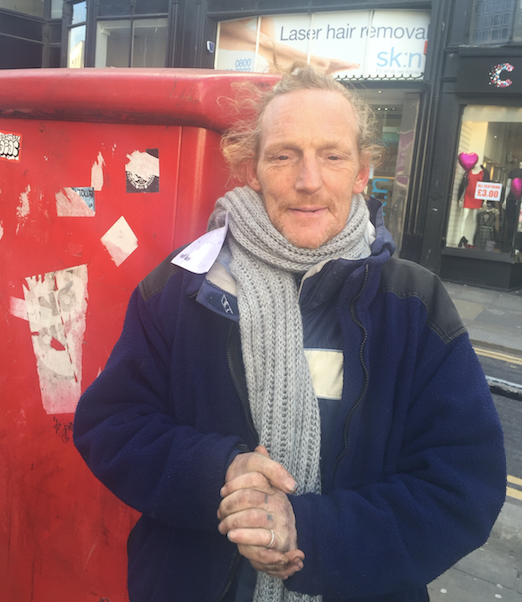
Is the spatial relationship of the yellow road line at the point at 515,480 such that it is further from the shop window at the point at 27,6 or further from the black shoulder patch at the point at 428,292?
the shop window at the point at 27,6

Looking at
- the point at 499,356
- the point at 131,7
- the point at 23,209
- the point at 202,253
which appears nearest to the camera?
the point at 202,253

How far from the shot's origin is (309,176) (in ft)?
4.65

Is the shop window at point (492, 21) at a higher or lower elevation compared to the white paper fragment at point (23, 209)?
higher

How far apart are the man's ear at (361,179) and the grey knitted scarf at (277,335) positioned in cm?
11

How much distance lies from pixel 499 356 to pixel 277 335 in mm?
5773

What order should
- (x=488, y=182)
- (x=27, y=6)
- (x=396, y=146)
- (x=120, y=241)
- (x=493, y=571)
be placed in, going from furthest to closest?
(x=27, y=6) → (x=396, y=146) → (x=488, y=182) → (x=493, y=571) → (x=120, y=241)

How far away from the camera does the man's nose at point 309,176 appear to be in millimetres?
1416

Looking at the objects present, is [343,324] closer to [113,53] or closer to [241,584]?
[241,584]

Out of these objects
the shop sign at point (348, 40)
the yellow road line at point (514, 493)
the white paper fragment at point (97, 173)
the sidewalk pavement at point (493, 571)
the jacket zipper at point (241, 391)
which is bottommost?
the yellow road line at point (514, 493)

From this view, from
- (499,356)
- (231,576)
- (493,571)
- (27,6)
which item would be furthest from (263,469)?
(27,6)

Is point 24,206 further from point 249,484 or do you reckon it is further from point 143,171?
point 249,484

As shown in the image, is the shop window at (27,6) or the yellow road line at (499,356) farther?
the shop window at (27,6)

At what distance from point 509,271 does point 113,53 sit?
32.6 feet

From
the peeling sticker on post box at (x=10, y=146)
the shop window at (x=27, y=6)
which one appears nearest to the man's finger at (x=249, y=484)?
the peeling sticker on post box at (x=10, y=146)
